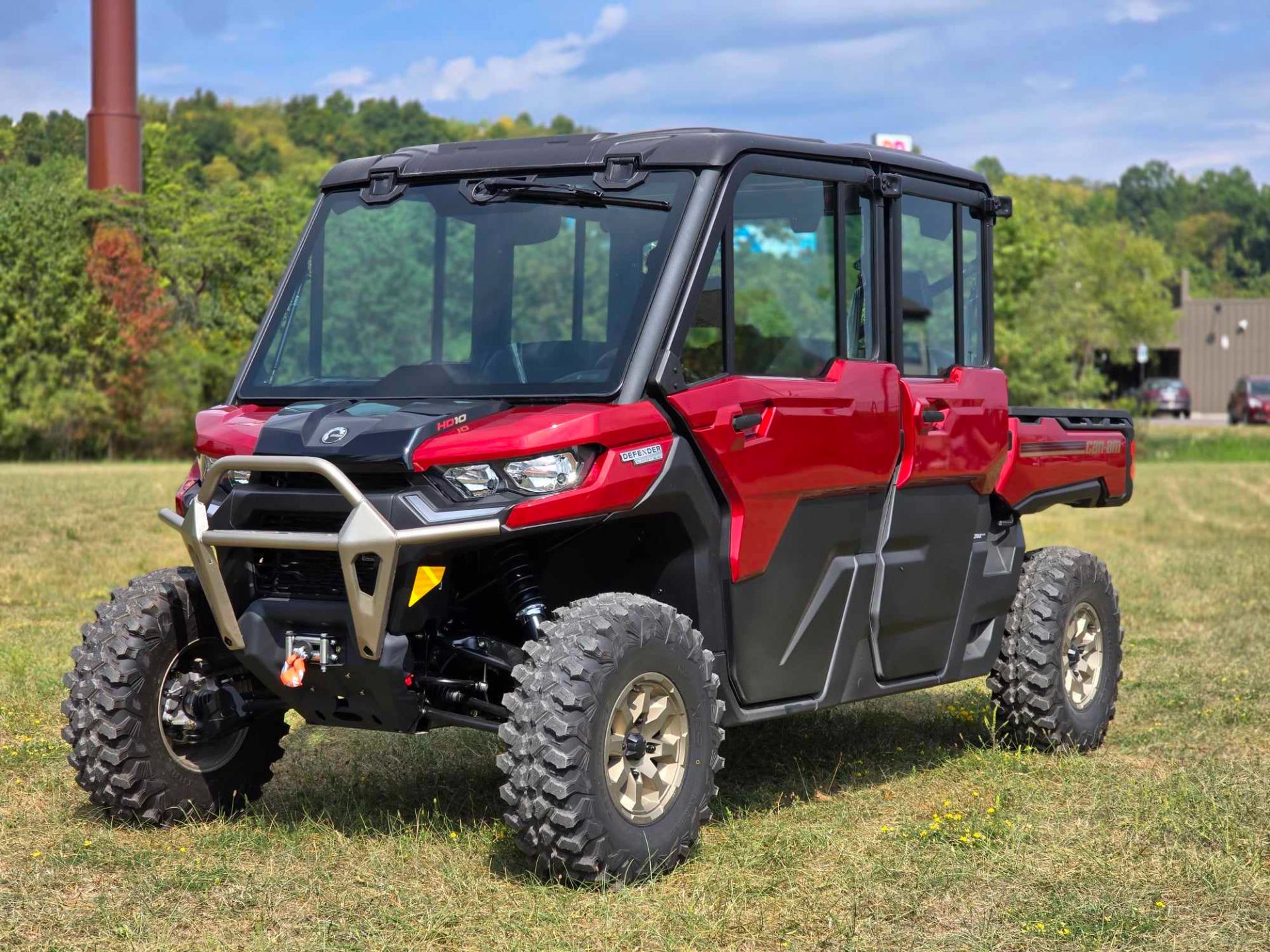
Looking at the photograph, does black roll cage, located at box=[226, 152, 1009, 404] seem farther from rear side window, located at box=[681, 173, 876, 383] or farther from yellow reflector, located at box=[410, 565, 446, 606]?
yellow reflector, located at box=[410, 565, 446, 606]

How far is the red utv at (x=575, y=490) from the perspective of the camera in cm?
530

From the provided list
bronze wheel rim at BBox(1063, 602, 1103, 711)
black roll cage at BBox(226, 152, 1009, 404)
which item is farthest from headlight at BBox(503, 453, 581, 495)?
bronze wheel rim at BBox(1063, 602, 1103, 711)

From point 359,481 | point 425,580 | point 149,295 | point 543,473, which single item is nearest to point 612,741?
point 425,580

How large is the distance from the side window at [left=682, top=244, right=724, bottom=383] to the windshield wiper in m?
0.28

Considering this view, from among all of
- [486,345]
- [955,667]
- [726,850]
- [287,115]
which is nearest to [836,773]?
[955,667]

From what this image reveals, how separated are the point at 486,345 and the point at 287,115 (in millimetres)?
88940

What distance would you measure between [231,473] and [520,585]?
3.45 ft

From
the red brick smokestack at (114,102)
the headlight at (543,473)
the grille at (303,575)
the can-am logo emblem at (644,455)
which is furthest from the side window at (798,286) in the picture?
the red brick smokestack at (114,102)

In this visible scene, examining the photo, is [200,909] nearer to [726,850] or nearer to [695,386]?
[726,850]

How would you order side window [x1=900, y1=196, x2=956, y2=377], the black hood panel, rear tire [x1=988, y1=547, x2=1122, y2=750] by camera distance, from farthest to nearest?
rear tire [x1=988, y1=547, x2=1122, y2=750]
side window [x1=900, y1=196, x2=956, y2=377]
the black hood panel

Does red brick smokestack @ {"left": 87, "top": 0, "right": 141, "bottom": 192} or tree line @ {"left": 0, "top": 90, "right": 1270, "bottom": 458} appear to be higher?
red brick smokestack @ {"left": 87, "top": 0, "right": 141, "bottom": 192}

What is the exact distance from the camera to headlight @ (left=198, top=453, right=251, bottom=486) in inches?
221

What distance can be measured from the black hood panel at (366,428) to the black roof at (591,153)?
1.02m

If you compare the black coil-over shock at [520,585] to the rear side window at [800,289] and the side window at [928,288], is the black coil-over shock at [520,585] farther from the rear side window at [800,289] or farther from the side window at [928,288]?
the side window at [928,288]
